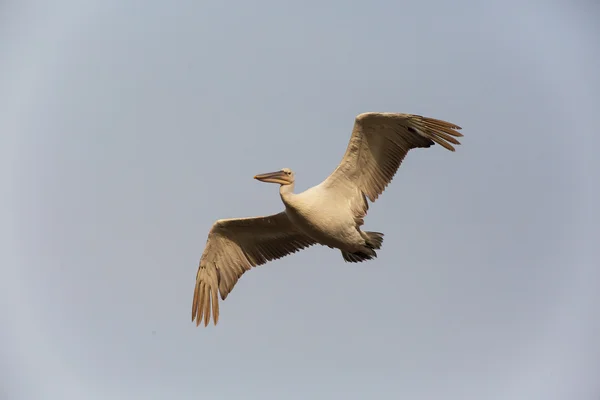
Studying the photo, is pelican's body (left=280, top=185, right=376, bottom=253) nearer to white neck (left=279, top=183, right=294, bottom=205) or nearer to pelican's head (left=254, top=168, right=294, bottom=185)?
white neck (left=279, top=183, right=294, bottom=205)

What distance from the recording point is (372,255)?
1155 centimetres

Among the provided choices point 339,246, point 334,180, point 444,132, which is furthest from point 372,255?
point 444,132

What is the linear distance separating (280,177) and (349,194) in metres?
1.02

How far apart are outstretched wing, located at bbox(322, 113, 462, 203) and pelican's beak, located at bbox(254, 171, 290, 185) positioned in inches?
22.3

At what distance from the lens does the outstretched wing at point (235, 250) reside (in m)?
11.9

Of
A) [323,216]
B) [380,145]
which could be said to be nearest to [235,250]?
[323,216]

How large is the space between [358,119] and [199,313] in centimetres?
390

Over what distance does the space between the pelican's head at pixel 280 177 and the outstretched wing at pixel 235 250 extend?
0.72 meters

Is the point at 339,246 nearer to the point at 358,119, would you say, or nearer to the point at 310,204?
the point at 310,204

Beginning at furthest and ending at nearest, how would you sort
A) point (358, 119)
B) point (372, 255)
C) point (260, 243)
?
point (260, 243) < point (372, 255) < point (358, 119)

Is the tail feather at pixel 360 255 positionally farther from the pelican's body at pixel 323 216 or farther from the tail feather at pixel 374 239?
the pelican's body at pixel 323 216

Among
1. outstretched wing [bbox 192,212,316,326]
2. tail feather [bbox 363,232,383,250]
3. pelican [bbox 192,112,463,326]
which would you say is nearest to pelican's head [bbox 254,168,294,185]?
pelican [bbox 192,112,463,326]

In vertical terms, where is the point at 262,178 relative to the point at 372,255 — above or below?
above

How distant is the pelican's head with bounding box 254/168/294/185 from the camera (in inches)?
441
